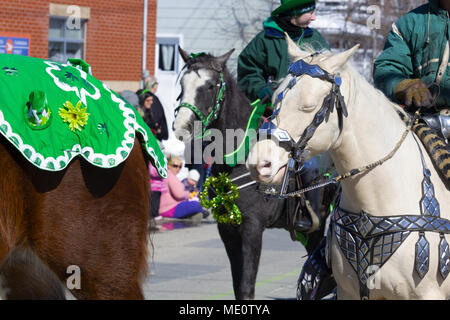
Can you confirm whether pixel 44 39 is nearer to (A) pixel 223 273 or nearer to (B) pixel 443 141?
(A) pixel 223 273

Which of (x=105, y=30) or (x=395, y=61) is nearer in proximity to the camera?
(x=395, y=61)

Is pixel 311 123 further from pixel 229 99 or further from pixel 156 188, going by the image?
pixel 156 188

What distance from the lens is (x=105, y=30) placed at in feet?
52.4

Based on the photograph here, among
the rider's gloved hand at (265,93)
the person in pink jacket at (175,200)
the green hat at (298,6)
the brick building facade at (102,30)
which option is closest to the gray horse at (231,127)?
the rider's gloved hand at (265,93)

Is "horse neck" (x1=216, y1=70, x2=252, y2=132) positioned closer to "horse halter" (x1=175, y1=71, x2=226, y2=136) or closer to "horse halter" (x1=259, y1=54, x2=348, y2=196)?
"horse halter" (x1=175, y1=71, x2=226, y2=136)

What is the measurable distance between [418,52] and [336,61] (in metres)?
0.99

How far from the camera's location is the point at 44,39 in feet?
48.8

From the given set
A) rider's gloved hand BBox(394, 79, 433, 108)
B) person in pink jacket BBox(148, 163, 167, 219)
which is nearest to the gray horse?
rider's gloved hand BBox(394, 79, 433, 108)

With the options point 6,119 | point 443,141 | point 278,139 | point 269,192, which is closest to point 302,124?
point 278,139

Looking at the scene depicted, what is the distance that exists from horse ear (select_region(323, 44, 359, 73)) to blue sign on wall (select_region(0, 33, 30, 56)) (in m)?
A: 10.2

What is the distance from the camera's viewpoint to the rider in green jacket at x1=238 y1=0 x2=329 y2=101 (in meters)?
6.62

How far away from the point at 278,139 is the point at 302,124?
157 mm

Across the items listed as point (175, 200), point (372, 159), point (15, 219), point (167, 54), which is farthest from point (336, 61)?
point (167, 54)

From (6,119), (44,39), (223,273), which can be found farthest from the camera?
(44,39)
